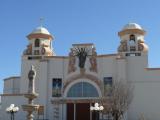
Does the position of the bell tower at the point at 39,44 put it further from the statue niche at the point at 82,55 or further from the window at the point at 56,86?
the statue niche at the point at 82,55

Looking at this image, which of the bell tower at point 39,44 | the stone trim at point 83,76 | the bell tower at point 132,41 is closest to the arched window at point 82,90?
the stone trim at point 83,76

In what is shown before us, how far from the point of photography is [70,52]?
152 ft

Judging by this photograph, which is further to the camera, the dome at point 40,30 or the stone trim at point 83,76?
the dome at point 40,30

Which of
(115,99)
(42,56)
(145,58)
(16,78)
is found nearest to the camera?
(115,99)

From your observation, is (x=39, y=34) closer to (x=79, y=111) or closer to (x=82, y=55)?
(x=82, y=55)

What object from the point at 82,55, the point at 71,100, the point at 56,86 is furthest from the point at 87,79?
the point at 56,86

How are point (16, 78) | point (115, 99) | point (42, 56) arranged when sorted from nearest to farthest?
point (115, 99) → point (42, 56) → point (16, 78)

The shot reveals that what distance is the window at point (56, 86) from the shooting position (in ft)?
148

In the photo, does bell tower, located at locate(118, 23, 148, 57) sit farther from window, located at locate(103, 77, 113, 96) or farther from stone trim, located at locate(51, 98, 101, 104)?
stone trim, located at locate(51, 98, 101, 104)

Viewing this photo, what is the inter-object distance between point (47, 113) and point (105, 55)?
950 centimetres

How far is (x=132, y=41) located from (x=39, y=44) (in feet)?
37.6

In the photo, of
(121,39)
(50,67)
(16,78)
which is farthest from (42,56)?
(121,39)

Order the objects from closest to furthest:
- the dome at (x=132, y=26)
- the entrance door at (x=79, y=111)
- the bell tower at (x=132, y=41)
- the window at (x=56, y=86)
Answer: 1. the entrance door at (x=79, y=111)
2. the window at (x=56, y=86)
3. the bell tower at (x=132, y=41)
4. the dome at (x=132, y=26)

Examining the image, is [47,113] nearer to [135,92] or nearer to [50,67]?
[50,67]
